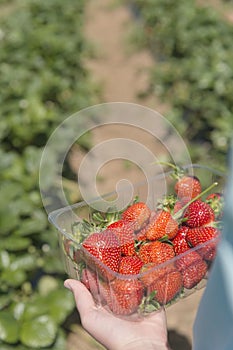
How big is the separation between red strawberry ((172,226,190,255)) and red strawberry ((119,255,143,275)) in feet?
0.41

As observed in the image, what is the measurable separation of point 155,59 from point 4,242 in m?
3.27

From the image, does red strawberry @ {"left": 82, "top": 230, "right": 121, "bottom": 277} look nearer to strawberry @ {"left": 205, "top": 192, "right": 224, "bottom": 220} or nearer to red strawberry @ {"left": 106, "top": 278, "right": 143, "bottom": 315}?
red strawberry @ {"left": 106, "top": 278, "right": 143, "bottom": 315}

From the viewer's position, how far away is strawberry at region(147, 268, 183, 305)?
4.89ft

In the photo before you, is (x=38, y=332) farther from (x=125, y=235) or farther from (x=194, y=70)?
(x=194, y=70)

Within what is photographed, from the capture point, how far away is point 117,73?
556 cm

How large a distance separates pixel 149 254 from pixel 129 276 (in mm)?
121

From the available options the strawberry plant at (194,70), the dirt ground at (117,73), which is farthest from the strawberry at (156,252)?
the strawberry plant at (194,70)

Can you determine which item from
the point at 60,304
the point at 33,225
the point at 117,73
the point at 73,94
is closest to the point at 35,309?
the point at 60,304

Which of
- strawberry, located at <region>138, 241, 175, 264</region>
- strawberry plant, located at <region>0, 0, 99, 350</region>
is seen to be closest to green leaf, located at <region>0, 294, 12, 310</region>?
strawberry plant, located at <region>0, 0, 99, 350</region>

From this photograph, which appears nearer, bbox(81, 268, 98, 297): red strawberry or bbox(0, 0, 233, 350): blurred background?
bbox(81, 268, 98, 297): red strawberry

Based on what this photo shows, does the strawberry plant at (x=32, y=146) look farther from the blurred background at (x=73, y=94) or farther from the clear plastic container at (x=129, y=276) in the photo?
the clear plastic container at (x=129, y=276)

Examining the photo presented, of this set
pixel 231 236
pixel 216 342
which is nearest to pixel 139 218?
pixel 216 342

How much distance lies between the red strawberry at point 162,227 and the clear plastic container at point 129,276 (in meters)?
0.10

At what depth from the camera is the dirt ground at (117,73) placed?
2.87m
